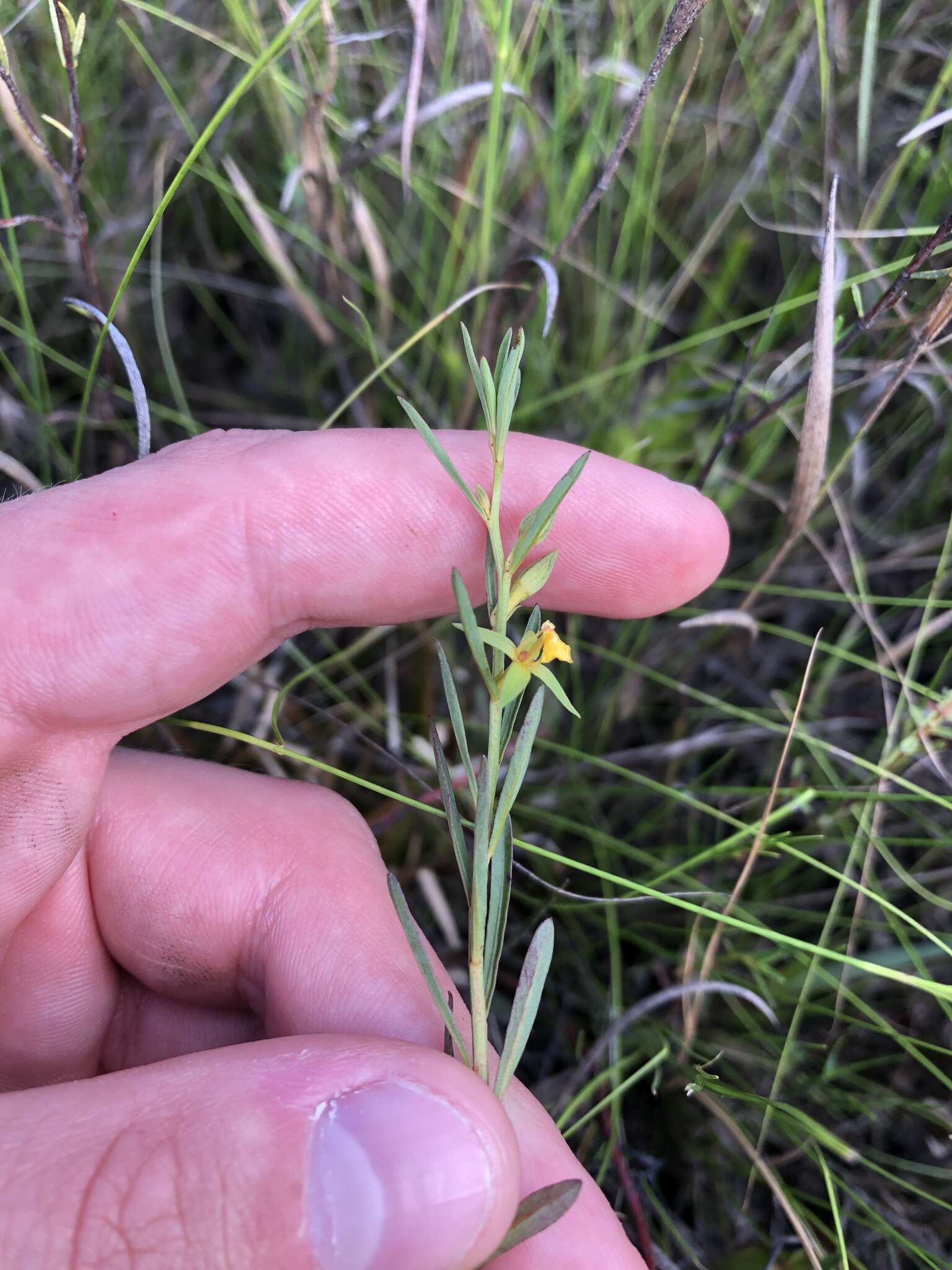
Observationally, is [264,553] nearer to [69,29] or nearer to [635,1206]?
[69,29]

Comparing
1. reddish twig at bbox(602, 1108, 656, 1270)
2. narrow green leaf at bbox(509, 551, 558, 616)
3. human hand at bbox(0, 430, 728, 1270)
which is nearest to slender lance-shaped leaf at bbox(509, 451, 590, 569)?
narrow green leaf at bbox(509, 551, 558, 616)

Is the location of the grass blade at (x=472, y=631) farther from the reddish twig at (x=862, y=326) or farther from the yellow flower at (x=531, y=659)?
the reddish twig at (x=862, y=326)

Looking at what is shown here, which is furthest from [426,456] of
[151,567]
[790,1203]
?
[790,1203]

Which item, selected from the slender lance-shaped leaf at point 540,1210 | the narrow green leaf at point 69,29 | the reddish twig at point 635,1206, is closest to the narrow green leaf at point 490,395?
the narrow green leaf at point 69,29

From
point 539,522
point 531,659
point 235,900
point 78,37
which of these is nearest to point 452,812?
point 531,659

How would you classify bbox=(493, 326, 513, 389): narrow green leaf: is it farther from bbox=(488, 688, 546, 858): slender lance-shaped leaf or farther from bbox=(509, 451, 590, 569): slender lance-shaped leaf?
bbox=(488, 688, 546, 858): slender lance-shaped leaf
